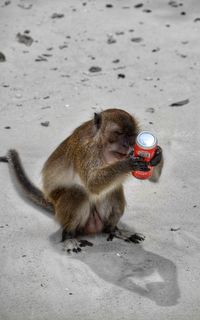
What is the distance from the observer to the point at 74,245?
4449 millimetres

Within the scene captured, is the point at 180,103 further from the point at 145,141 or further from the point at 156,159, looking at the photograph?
the point at 145,141

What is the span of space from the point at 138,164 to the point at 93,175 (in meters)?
0.42

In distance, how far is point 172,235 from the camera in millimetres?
4582

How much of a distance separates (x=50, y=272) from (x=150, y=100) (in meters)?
2.78

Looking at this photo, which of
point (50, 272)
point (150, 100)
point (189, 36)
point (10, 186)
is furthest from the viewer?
point (189, 36)

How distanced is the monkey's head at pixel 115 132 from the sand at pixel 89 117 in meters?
0.79

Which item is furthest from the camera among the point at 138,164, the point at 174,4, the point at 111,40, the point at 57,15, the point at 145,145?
the point at 174,4

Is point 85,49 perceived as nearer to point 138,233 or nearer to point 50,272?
point 138,233

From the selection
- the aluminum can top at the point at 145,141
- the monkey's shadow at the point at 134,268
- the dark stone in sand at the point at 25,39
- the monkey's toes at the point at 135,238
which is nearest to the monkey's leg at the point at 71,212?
the monkey's shadow at the point at 134,268

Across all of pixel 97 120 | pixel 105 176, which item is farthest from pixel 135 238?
pixel 97 120

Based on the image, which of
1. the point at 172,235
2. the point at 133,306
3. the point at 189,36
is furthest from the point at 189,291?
the point at 189,36

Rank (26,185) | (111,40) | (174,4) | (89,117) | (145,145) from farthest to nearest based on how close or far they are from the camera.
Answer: (174,4)
(111,40)
(89,117)
(26,185)
(145,145)

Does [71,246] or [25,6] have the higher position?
[25,6]

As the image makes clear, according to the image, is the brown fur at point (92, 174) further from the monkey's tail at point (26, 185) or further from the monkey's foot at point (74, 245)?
the monkey's tail at point (26, 185)
